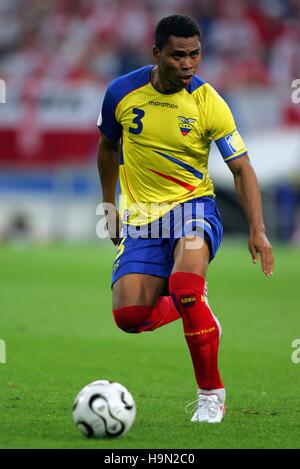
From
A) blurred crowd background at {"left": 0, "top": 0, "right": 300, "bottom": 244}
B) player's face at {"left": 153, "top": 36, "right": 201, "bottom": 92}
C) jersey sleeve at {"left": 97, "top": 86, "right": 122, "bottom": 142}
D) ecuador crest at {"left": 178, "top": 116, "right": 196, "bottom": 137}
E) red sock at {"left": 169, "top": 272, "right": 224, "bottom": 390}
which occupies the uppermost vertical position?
blurred crowd background at {"left": 0, "top": 0, "right": 300, "bottom": 244}

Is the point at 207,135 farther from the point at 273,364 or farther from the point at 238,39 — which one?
the point at 238,39

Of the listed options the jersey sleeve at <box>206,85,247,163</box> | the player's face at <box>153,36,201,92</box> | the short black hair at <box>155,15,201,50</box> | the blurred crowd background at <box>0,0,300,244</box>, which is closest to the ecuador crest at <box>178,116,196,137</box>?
the jersey sleeve at <box>206,85,247,163</box>

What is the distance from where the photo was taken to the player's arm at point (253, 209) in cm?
539

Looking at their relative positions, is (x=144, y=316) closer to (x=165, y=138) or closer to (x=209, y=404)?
(x=209, y=404)

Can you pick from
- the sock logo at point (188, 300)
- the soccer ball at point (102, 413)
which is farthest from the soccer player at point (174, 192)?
the soccer ball at point (102, 413)

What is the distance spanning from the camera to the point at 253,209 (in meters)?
5.60

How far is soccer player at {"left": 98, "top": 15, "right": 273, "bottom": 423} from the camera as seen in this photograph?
5547 mm

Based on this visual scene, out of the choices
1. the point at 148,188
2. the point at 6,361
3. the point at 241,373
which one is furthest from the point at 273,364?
the point at 148,188

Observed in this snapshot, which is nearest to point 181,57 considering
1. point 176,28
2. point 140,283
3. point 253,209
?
point 176,28

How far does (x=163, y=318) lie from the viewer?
6078 millimetres

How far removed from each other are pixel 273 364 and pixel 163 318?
235 centimetres

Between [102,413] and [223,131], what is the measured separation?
Result: 1888 millimetres

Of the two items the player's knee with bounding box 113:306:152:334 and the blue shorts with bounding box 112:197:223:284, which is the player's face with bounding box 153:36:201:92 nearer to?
the blue shorts with bounding box 112:197:223:284

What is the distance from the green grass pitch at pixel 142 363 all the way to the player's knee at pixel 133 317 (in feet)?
1.64
